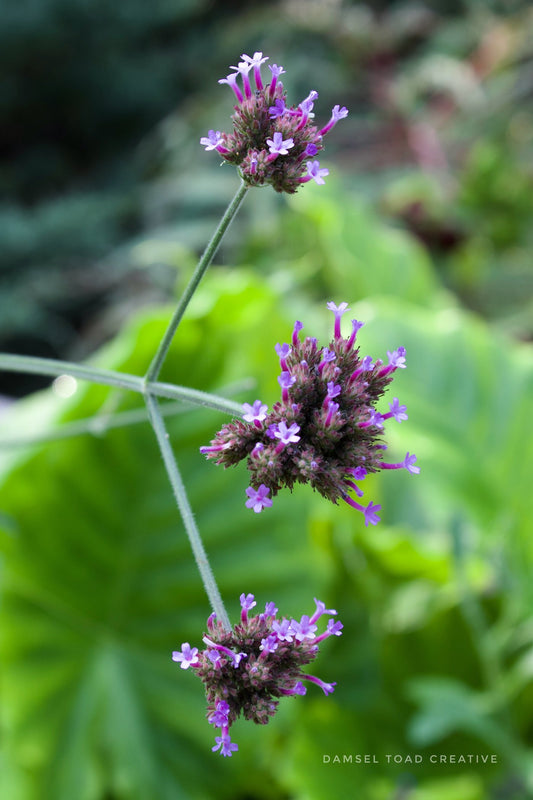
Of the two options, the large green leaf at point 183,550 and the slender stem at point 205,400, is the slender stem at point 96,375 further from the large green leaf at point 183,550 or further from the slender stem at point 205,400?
the large green leaf at point 183,550

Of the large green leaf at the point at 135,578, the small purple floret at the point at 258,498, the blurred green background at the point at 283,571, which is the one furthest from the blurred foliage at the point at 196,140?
the small purple floret at the point at 258,498

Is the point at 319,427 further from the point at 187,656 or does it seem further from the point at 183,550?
the point at 183,550

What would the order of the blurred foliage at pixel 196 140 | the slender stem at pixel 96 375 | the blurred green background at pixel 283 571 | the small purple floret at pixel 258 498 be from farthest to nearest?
the blurred foliage at pixel 196 140 < the blurred green background at pixel 283 571 < the slender stem at pixel 96 375 < the small purple floret at pixel 258 498

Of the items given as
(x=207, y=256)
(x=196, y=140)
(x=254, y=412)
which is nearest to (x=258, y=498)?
(x=254, y=412)

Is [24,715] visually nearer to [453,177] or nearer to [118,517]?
[118,517]

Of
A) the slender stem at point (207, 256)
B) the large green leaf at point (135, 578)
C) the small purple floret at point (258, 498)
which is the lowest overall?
the small purple floret at point (258, 498)

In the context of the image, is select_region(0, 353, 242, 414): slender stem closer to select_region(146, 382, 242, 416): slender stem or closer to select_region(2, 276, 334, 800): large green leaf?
select_region(146, 382, 242, 416): slender stem
